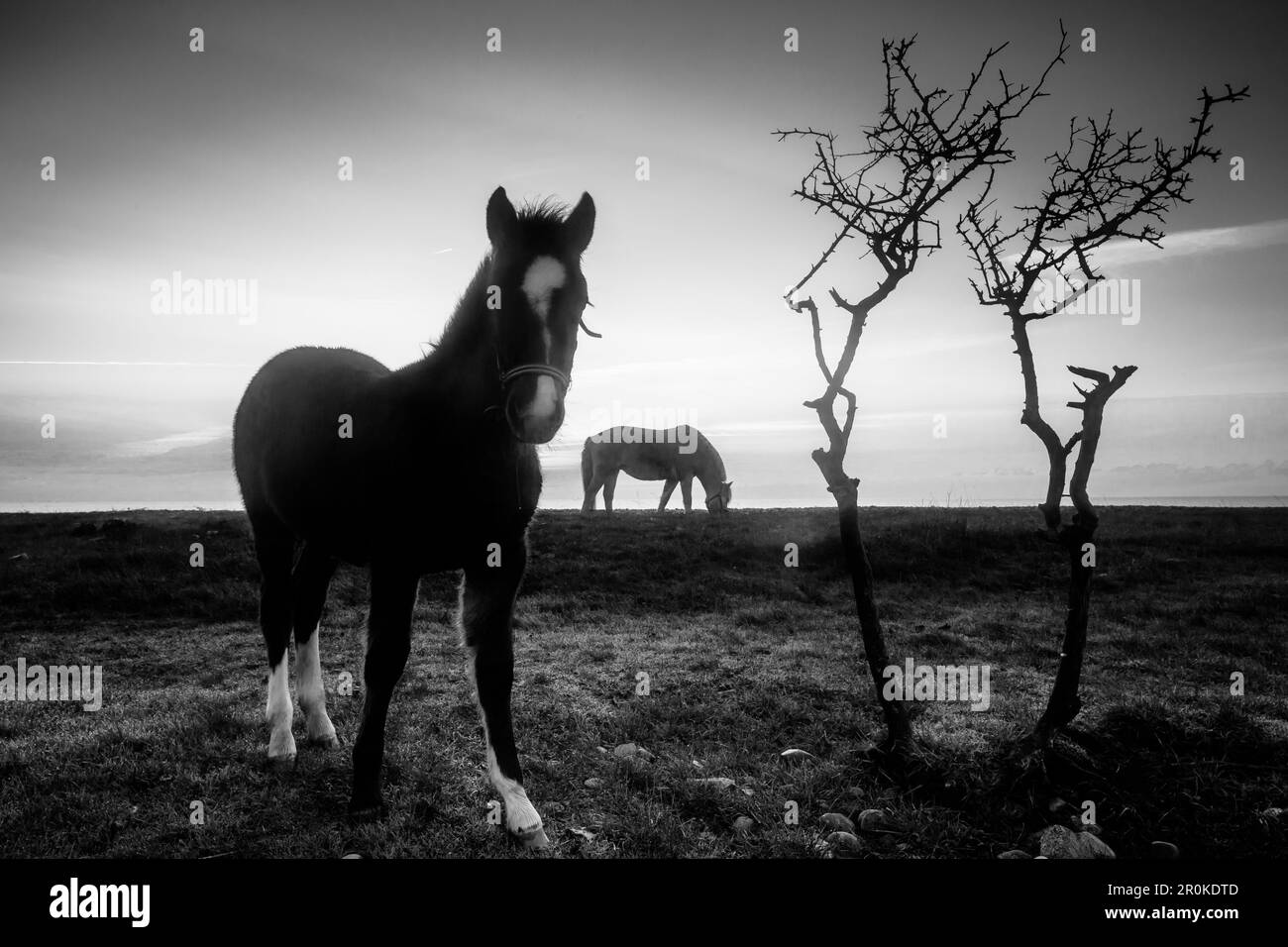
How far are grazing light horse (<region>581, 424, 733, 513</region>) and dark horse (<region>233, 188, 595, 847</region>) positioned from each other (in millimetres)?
20901

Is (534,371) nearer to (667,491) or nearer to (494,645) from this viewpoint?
(494,645)

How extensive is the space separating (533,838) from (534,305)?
297 cm

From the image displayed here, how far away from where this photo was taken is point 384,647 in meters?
4.21

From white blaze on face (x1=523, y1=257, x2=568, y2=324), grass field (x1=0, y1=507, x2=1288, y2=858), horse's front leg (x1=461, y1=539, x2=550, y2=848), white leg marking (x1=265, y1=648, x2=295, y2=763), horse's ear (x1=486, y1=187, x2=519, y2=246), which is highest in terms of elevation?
horse's ear (x1=486, y1=187, x2=519, y2=246)

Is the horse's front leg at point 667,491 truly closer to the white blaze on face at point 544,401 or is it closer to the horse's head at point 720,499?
the horse's head at point 720,499

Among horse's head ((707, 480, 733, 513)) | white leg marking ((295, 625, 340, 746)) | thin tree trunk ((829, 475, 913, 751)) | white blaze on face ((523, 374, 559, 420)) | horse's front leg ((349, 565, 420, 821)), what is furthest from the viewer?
horse's head ((707, 480, 733, 513))

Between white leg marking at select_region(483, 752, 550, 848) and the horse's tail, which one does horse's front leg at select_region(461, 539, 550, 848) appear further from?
the horse's tail

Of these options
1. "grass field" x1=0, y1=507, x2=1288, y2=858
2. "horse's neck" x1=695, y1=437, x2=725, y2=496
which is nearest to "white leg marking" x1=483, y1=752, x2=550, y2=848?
"grass field" x1=0, y1=507, x2=1288, y2=858

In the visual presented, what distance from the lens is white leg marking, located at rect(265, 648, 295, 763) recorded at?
5.01 meters

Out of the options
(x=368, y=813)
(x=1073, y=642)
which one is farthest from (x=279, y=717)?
(x=1073, y=642)

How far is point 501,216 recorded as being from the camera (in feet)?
13.1

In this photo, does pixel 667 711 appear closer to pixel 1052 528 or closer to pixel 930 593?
pixel 1052 528
